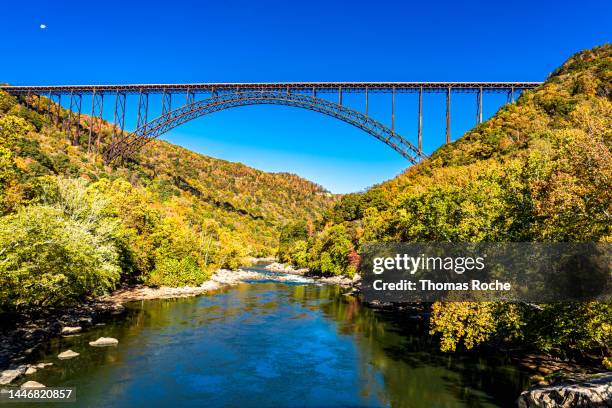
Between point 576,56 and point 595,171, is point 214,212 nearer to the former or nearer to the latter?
point 576,56

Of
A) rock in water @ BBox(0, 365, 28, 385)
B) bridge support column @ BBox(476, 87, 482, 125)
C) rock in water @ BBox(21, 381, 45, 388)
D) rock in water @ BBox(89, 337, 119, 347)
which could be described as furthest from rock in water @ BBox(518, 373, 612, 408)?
bridge support column @ BBox(476, 87, 482, 125)

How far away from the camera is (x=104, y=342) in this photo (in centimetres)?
1869

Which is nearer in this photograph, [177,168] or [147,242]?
[147,242]

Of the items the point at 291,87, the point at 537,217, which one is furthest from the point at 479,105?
the point at 537,217

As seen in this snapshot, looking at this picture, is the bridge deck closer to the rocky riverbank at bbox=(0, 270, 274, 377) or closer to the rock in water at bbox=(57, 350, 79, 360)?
the rocky riverbank at bbox=(0, 270, 274, 377)

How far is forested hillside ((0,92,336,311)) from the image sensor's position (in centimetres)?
1486

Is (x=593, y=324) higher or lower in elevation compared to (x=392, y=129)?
lower

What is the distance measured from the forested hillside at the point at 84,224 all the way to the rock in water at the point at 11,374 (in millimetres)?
2464

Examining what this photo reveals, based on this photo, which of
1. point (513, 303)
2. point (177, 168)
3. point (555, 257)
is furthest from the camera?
point (177, 168)

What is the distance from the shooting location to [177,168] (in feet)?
397

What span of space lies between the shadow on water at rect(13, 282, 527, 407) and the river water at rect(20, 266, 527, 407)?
0.13 feet

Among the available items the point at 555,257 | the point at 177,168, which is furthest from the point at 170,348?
the point at 177,168

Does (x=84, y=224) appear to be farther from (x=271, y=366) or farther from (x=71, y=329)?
(x=271, y=366)

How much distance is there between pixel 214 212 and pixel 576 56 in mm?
77235
